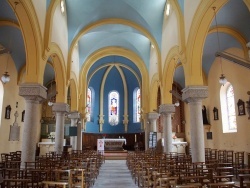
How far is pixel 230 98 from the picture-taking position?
653 inches

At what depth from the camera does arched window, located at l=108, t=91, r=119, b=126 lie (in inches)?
1145

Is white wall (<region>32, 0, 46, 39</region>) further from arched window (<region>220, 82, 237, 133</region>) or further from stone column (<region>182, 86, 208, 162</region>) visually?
arched window (<region>220, 82, 237, 133</region>)

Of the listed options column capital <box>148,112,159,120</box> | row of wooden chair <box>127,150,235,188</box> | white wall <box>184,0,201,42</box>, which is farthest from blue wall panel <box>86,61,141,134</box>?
row of wooden chair <box>127,150,235,188</box>

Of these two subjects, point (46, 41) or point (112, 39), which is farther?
point (112, 39)

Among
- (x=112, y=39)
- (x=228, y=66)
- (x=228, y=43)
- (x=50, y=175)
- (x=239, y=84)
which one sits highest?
(x=112, y=39)

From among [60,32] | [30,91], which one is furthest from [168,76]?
[30,91]

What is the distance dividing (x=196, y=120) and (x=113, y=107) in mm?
19596

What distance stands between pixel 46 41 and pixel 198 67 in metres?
7.20

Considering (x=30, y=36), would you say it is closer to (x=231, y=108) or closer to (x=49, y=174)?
(x=49, y=174)

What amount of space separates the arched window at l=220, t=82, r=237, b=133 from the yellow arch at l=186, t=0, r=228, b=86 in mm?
6532

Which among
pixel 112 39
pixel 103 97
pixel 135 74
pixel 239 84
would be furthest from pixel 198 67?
pixel 103 97

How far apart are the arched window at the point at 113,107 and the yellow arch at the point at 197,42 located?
737 inches

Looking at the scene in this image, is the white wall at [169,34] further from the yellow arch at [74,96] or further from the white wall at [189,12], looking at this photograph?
the yellow arch at [74,96]

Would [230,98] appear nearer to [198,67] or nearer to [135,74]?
[198,67]
